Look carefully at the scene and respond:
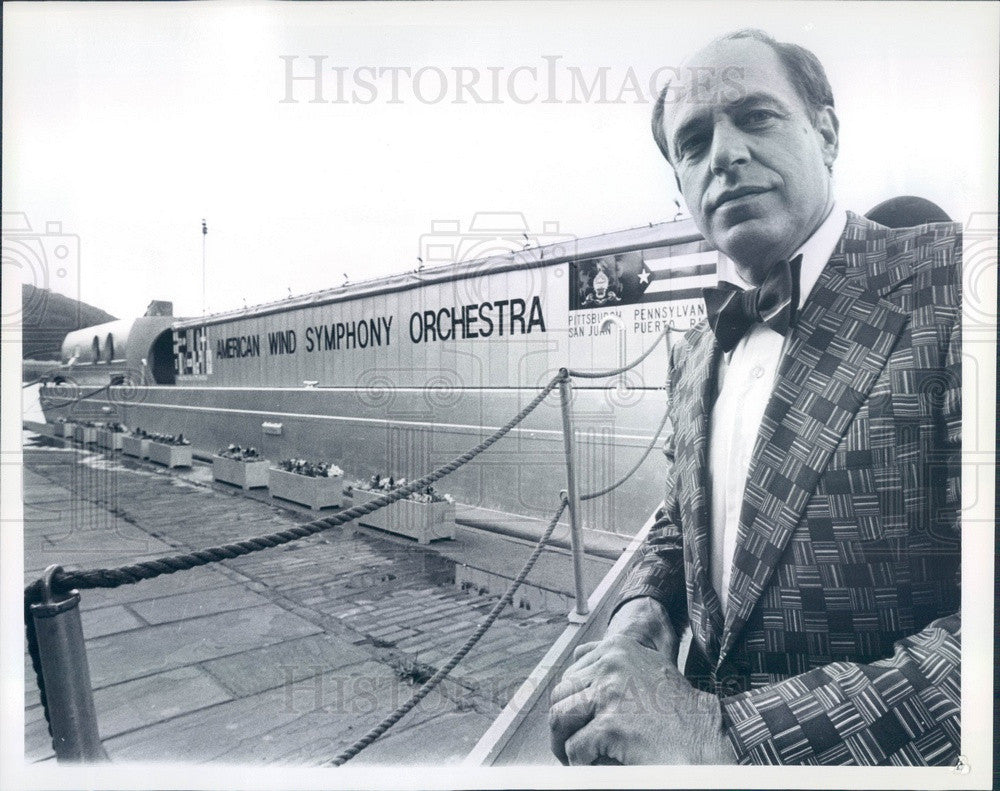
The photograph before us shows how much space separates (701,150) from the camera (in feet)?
5.83

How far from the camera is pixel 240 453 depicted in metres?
3.37

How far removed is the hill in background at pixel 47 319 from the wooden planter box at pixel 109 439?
488 millimetres

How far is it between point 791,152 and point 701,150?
220 millimetres

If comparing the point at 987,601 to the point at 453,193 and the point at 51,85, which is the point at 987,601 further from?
the point at 51,85

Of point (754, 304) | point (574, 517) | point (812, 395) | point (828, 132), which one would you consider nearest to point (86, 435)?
point (574, 517)

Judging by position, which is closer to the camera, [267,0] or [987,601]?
[987,601]

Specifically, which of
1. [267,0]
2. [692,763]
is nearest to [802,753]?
[692,763]

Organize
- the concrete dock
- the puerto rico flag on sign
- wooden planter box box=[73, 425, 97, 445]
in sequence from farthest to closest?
1. wooden planter box box=[73, 425, 97, 445]
2. the concrete dock
3. the puerto rico flag on sign

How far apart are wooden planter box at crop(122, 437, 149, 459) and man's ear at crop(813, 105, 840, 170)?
2.54m

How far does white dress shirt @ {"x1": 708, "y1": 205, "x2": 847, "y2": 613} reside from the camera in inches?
66.3

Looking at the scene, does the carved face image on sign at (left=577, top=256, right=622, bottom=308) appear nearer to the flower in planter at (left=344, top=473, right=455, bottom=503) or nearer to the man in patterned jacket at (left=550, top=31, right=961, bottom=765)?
the man in patterned jacket at (left=550, top=31, right=961, bottom=765)

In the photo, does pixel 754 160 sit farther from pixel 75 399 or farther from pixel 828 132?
pixel 75 399

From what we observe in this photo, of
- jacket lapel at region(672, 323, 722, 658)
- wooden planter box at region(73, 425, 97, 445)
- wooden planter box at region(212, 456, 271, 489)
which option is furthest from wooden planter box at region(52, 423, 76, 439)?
jacket lapel at region(672, 323, 722, 658)

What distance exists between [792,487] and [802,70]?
1.10 metres
